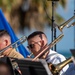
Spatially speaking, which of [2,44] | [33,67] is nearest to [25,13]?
[2,44]

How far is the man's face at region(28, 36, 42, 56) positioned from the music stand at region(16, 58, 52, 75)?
3.94 feet

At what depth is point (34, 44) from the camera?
607 cm

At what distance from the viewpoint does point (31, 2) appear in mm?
25375

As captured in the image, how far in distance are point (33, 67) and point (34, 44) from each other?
155 centimetres

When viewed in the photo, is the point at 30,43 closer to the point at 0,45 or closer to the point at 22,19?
the point at 0,45

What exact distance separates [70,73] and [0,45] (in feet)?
5.71

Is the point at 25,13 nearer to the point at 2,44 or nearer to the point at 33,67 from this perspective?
the point at 2,44

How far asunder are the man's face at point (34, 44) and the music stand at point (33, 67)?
3.94 feet

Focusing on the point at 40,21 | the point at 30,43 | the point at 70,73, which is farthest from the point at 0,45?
the point at 40,21

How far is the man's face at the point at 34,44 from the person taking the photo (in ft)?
19.5

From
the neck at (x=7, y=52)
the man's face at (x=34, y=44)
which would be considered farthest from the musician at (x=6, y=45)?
the man's face at (x=34, y=44)

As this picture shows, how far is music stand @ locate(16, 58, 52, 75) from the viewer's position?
169 inches

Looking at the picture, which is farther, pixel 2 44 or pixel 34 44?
pixel 2 44

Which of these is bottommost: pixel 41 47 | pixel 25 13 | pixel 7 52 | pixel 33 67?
pixel 25 13
